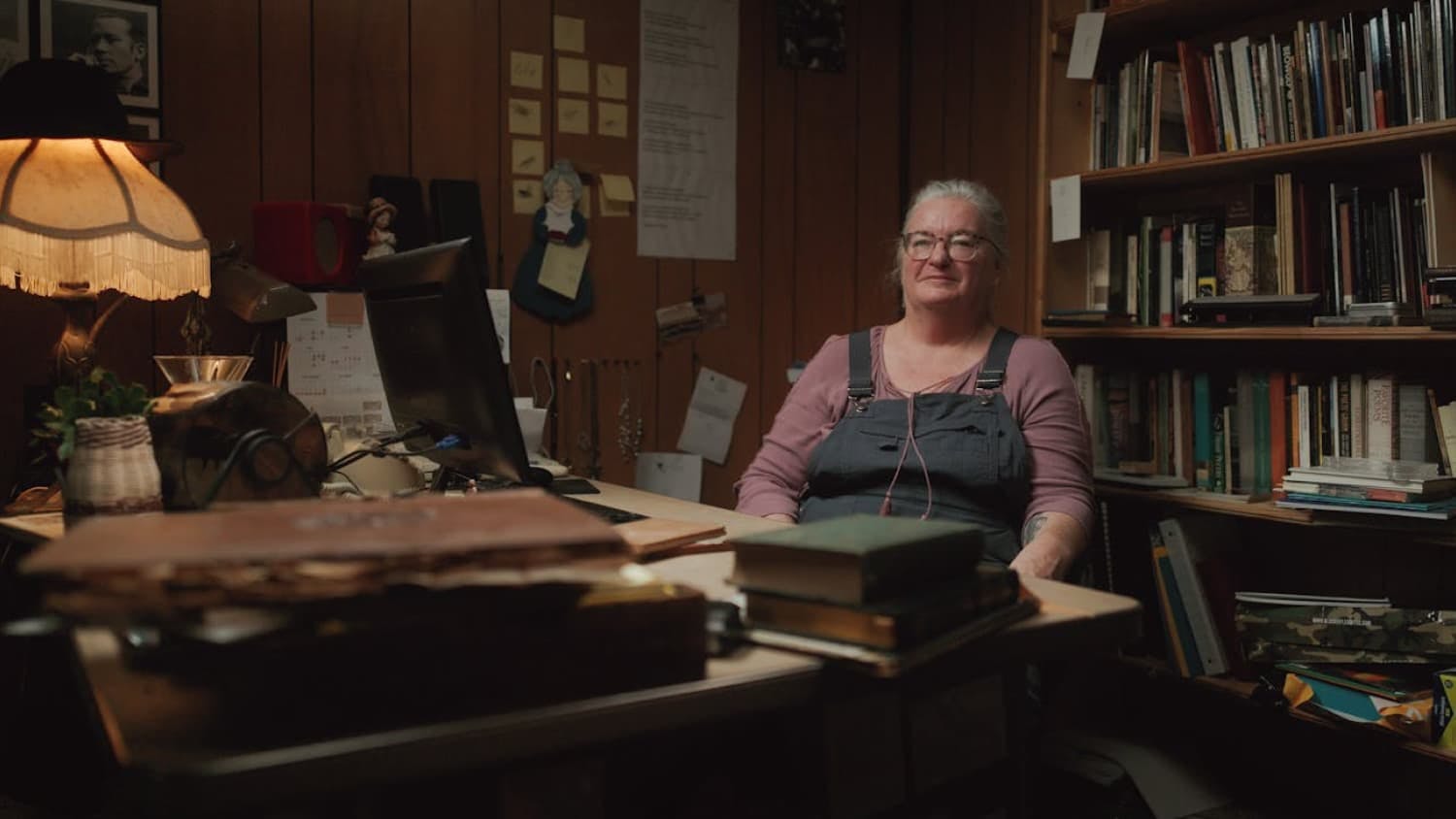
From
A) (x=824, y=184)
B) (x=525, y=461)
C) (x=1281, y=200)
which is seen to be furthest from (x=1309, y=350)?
(x=525, y=461)

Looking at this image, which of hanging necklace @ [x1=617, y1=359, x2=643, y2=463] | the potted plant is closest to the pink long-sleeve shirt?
hanging necklace @ [x1=617, y1=359, x2=643, y2=463]

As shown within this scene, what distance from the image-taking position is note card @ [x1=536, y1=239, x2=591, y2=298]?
2771 millimetres

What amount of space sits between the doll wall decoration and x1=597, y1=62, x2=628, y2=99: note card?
0.22m

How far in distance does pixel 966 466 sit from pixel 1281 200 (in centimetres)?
93

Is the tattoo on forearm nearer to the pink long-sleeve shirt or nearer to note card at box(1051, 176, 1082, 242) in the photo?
the pink long-sleeve shirt

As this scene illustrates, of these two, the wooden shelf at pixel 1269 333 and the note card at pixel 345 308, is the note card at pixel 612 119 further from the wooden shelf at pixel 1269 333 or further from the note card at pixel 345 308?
the wooden shelf at pixel 1269 333

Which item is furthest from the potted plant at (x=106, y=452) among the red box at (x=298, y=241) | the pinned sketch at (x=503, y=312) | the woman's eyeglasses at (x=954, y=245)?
the woman's eyeglasses at (x=954, y=245)

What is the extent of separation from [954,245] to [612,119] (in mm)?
1053

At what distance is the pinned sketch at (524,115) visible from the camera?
2.72 meters

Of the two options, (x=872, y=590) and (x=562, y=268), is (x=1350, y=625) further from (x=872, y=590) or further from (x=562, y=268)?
(x=562, y=268)

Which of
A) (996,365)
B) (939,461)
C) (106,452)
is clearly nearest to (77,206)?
(106,452)

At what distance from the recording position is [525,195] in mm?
2752

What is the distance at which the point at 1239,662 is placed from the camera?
7.68 feet

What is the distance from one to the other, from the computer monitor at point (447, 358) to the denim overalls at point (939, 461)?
2.00 feet
